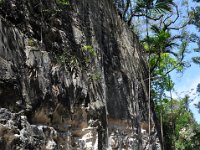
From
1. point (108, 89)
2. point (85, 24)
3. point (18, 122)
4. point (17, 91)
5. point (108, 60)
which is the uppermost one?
point (85, 24)

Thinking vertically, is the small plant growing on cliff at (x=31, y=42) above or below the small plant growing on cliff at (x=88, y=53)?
below

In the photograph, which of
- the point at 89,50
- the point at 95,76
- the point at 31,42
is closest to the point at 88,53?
the point at 89,50

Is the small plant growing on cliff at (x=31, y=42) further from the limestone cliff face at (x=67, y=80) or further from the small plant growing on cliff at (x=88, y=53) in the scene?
the small plant growing on cliff at (x=88, y=53)

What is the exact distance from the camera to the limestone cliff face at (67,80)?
534 centimetres

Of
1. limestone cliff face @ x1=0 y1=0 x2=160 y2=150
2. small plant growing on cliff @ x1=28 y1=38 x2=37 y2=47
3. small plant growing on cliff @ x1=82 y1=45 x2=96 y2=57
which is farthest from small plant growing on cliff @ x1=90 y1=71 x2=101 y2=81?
small plant growing on cliff @ x1=28 y1=38 x2=37 y2=47

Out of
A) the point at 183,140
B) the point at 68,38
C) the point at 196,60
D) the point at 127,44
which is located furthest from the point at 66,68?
the point at 183,140

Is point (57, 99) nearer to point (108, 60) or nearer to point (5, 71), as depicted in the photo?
point (5, 71)

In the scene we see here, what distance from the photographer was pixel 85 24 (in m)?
8.34

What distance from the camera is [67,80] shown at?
262 inches

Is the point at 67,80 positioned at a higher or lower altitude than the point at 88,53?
lower

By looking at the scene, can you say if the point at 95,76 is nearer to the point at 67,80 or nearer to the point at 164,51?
the point at 67,80

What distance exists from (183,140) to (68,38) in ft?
37.7

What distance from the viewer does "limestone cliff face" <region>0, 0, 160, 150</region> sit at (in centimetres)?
534

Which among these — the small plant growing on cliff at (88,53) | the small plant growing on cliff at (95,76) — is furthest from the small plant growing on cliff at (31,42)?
the small plant growing on cliff at (95,76)
